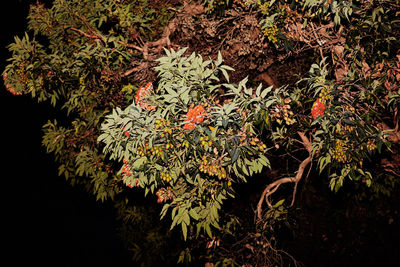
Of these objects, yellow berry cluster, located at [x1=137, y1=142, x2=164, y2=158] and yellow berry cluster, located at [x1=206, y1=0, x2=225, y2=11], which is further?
yellow berry cluster, located at [x1=206, y1=0, x2=225, y2=11]

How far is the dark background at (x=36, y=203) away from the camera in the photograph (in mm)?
3918

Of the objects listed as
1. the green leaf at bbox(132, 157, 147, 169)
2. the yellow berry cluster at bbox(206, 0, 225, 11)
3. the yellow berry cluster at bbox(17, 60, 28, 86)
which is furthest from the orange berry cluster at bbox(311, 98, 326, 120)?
the yellow berry cluster at bbox(17, 60, 28, 86)

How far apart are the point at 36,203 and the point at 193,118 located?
165 inches

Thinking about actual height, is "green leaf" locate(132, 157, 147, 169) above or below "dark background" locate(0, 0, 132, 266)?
above

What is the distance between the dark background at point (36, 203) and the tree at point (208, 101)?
1.07 m

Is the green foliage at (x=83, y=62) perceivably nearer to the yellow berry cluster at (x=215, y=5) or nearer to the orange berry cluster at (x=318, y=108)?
the yellow berry cluster at (x=215, y=5)

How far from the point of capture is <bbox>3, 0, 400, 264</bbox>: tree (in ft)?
4.88

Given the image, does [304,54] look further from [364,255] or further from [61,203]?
[61,203]

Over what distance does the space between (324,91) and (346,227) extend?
9.02ft

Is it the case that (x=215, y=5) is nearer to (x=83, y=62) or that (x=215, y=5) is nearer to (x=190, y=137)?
(x=83, y=62)

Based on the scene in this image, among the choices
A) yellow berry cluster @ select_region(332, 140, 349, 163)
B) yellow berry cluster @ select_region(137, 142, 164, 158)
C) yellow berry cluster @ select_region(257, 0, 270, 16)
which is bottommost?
yellow berry cluster @ select_region(332, 140, 349, 163)

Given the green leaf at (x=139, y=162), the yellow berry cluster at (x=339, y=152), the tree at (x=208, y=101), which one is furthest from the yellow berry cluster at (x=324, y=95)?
the green leaf at (x=139, y=162)

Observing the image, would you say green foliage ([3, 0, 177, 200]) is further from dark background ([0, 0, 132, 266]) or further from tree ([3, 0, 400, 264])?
dark background ([0, 0, 132, 266])

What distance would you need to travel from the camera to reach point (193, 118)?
1414 millimetres
